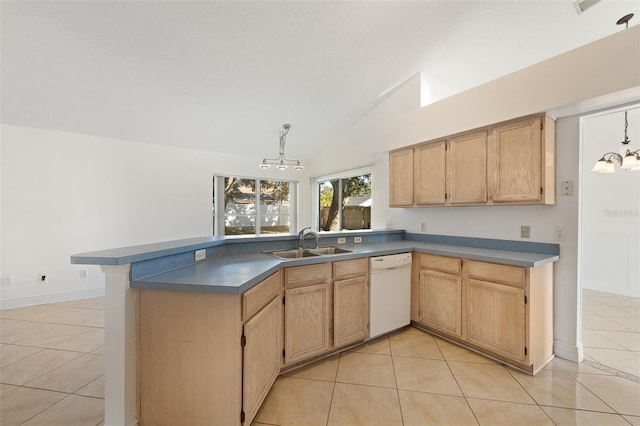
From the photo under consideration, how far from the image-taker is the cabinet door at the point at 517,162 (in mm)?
2234

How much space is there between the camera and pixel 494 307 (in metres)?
2.24

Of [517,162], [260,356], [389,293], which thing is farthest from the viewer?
[389,293]

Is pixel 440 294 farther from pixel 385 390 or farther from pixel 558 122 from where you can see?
pixel 558 122

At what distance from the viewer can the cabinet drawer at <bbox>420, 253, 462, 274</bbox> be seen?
2.51 metres

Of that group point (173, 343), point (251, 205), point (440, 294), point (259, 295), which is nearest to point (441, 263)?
point (440, 294)

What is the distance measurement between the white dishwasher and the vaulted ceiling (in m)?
2.27

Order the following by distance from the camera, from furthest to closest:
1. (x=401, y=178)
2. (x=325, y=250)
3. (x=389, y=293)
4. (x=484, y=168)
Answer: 1. (x=401, y=178)
2. (x=325, y=250)
3. (x=389, y=293)
4. (x=484, y=168)

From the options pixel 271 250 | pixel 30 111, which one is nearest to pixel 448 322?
pixel 271 250

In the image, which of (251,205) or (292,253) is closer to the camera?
(292,253)

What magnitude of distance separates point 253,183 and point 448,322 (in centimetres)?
430

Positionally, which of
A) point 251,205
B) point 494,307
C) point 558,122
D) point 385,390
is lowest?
point 385,390

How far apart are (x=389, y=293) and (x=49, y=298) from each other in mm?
4590

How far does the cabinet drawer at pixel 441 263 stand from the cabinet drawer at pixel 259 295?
1671 millimetres

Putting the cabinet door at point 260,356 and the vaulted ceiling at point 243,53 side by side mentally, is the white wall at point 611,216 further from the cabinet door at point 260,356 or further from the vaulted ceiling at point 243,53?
the cabinet door at point 260,356
